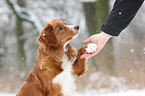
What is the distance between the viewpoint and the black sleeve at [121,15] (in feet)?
7.55

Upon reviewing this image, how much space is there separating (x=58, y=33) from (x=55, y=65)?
0.61 meters

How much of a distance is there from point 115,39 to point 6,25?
711cm

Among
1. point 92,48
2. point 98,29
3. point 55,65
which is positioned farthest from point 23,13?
point 92,48

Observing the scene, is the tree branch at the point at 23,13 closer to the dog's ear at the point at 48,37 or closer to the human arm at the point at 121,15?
the dog's ear at the point at 48,37

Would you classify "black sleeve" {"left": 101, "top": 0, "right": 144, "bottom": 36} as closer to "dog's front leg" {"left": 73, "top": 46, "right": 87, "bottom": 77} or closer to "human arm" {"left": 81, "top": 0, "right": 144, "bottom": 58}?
"human arm" {"left": 81, "top": 0, "right": 144, "bottom": 58}

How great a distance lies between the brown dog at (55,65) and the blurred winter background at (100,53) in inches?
155

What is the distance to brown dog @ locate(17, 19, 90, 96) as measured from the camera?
3074 millimetres

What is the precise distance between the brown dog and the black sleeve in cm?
82

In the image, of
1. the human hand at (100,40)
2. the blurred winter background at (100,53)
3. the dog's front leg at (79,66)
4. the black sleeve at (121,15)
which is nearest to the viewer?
the black sleeve at (121,15)

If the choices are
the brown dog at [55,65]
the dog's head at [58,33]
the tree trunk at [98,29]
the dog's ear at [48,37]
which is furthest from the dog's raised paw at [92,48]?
the tree trunk at [98,29]

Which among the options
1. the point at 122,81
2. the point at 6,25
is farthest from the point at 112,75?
the point at 6,25

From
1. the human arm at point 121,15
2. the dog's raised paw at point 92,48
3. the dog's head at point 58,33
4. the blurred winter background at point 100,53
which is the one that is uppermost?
the human arm at point 121,15

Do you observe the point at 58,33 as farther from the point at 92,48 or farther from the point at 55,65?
the point at 92,48

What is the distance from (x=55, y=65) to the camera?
314 cm
